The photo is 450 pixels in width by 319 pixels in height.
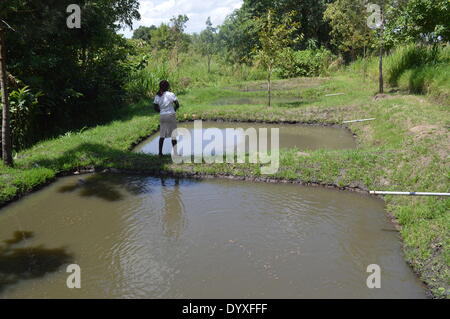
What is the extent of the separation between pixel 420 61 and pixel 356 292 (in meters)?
15.0

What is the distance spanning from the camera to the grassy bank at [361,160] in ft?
20.9

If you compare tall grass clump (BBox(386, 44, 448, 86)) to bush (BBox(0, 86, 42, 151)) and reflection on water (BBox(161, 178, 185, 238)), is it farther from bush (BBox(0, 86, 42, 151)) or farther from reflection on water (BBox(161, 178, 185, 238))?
bush (BBox(0, 86, 42, 151))

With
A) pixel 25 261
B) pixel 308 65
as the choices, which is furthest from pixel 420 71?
pixel 25 261

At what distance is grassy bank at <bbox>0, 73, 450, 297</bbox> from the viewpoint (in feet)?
20.9

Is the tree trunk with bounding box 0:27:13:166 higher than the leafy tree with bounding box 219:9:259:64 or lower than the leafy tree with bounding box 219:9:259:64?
lower

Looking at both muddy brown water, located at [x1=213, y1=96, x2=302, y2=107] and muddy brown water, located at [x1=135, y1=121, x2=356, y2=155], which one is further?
muddy brown water, located at [x1=213, y1=96, x2=302, y2=107]

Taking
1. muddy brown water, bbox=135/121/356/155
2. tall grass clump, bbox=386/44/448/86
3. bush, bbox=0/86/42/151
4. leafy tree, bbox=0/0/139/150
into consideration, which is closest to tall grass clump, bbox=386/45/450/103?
tall grass clump, bbox=386/44/448/86

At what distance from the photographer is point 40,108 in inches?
527

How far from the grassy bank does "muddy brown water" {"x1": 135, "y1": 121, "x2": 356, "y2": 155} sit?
0.40 meters

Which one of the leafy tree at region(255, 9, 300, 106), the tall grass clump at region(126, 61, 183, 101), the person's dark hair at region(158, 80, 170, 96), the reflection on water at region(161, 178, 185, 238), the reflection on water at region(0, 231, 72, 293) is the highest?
the leafy tree at region(255, 9, 300, 106)

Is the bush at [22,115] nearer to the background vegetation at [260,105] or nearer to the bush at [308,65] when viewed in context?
the background vegetation at [260,105]

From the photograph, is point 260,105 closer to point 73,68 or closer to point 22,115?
point 73,68
